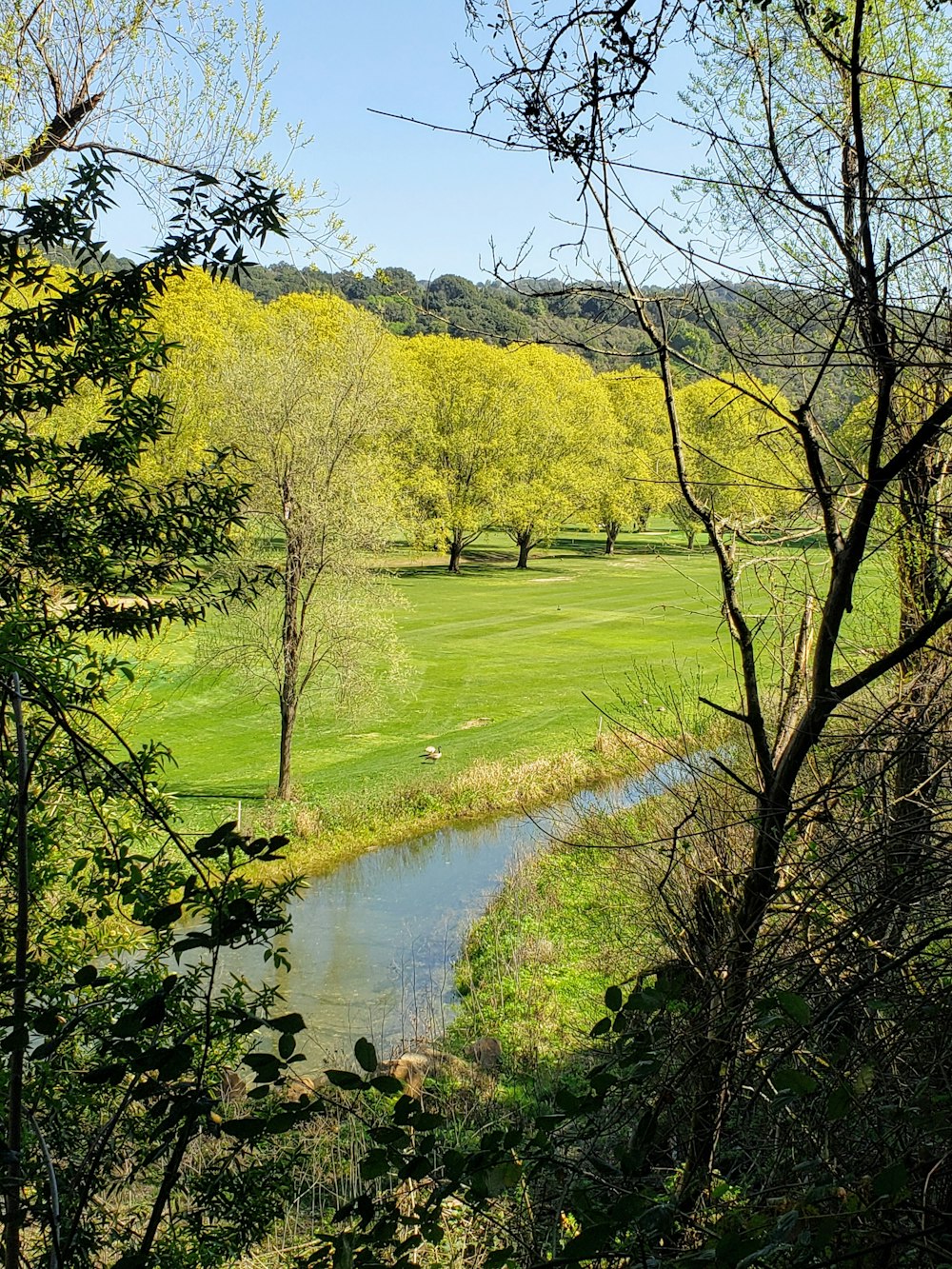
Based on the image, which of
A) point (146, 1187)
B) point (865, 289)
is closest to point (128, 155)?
point (865, 289)

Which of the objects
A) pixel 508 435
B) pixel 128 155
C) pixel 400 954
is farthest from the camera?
pixel 508 435

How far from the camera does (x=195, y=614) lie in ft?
16.6

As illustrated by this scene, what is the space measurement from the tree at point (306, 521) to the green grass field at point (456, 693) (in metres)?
1.23

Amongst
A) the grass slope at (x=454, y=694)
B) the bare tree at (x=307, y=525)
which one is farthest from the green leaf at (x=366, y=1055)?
the bare tree at (x=307, y=525)

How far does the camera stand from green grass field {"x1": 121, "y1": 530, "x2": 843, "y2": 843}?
64.4ft

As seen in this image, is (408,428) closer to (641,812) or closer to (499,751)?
(499,751)

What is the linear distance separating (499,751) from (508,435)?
30.1 metres

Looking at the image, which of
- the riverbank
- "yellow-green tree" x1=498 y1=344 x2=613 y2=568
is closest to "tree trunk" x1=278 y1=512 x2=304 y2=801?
the riverbank

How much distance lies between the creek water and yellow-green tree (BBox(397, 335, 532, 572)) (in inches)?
1182

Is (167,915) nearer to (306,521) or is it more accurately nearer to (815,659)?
(815,659)

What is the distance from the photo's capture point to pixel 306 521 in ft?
60.9

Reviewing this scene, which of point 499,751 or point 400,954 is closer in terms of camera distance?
point 400,954

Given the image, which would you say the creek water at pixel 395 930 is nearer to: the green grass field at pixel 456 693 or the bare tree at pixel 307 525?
the green grass field at pixel 456 693

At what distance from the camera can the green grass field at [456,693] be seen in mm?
19625
